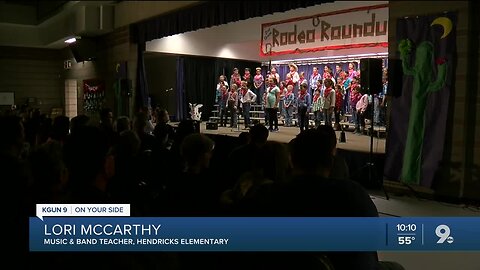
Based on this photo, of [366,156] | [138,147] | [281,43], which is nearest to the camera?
[138,147]

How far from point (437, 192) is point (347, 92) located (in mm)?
5141

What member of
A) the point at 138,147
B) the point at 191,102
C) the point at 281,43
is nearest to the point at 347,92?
the point at 281,43

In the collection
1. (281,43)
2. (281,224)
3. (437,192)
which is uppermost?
(281,43)

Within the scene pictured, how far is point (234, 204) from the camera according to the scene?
65.4 inches

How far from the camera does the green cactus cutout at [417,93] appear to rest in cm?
398

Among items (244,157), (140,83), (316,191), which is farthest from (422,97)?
(140,83)

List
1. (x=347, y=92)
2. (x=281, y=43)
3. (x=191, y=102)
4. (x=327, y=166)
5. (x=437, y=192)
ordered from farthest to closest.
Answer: (x=191, y=102), (x=347, y=92), (x=281, y=43), (x=437, y=192), (x=327, y=166)

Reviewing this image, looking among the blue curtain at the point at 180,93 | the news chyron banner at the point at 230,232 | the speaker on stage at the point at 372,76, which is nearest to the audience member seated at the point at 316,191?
the news chyron banner at the point at 230,232

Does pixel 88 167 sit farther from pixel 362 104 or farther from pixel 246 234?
pixel 362 104

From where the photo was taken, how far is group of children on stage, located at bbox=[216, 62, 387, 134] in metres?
8.15

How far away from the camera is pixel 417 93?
4.09 metres

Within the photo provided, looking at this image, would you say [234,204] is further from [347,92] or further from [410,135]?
[347,92]

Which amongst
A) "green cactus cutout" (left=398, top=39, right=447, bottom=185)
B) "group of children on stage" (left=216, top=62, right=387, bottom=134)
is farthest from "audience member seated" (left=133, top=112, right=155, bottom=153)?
"group of children on stage" (left=216, top=62, right=387, bottom=134)

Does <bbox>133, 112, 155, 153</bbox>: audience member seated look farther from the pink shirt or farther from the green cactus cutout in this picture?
the pink shirt
